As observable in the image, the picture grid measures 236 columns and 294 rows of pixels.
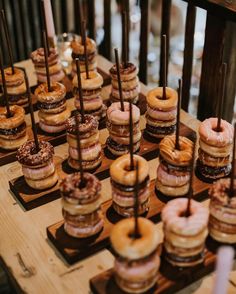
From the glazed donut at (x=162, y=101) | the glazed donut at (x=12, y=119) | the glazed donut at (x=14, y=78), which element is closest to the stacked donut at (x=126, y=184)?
the glazed donut at (x=162, y=101)

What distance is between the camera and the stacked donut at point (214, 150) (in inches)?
68.3

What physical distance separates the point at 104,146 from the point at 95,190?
49 centimetres

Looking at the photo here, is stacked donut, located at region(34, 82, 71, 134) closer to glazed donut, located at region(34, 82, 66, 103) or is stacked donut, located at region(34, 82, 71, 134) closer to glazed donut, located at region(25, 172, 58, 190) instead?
glazed donut, located at region(34, 82, 66, 103)

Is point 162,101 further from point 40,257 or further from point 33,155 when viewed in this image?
point 40,257

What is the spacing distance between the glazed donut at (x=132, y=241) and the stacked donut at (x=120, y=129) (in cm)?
54

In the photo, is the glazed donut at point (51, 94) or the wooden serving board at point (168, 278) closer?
the wooden serving board at point (168, 278)

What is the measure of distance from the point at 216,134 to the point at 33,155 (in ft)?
1.91

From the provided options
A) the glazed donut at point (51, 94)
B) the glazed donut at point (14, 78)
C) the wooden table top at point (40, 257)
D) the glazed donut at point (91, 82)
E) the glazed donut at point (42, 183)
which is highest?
the glazed donut at point (91, 82)

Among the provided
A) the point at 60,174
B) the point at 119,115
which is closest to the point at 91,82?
the point at 119,115

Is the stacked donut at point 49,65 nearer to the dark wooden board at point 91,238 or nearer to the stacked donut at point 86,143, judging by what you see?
the stacked donut at point 86,143

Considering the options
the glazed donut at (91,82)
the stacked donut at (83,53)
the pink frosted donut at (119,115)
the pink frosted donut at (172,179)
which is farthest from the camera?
the stacked donut at (83,53)

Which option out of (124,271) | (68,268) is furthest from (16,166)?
(124,271)

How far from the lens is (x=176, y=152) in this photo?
65.7 inches

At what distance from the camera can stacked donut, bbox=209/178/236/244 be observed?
4.93 ft
